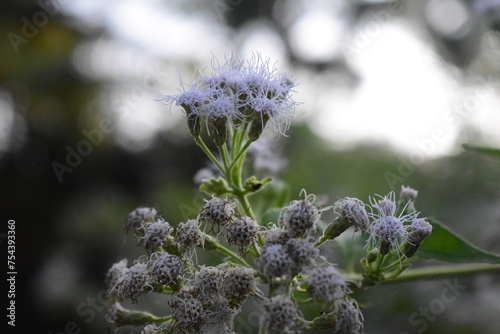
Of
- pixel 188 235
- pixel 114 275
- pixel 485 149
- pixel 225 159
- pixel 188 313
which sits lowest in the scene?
pixel 114 275

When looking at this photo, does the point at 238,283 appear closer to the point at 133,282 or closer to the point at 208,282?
the point at 208,282

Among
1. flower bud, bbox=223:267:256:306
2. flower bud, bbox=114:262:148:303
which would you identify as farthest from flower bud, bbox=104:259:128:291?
flower bud, bbox=223:267:256:306

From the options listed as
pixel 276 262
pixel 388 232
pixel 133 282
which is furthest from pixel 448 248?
pixel 133 282

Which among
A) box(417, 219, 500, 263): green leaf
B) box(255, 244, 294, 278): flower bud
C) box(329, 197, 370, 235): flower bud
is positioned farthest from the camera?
box(417, 219, 500, 263): green leaf

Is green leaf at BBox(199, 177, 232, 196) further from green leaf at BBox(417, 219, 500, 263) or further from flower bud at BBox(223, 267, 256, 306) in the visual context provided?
green leaf at BBox(417, 219, 500, 263)

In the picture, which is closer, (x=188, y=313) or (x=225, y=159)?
(x=188, y=313)

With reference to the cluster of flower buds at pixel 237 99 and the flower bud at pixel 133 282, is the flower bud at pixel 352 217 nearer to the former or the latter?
the cluster of flower buds at pixel 237 99

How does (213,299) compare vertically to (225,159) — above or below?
below
